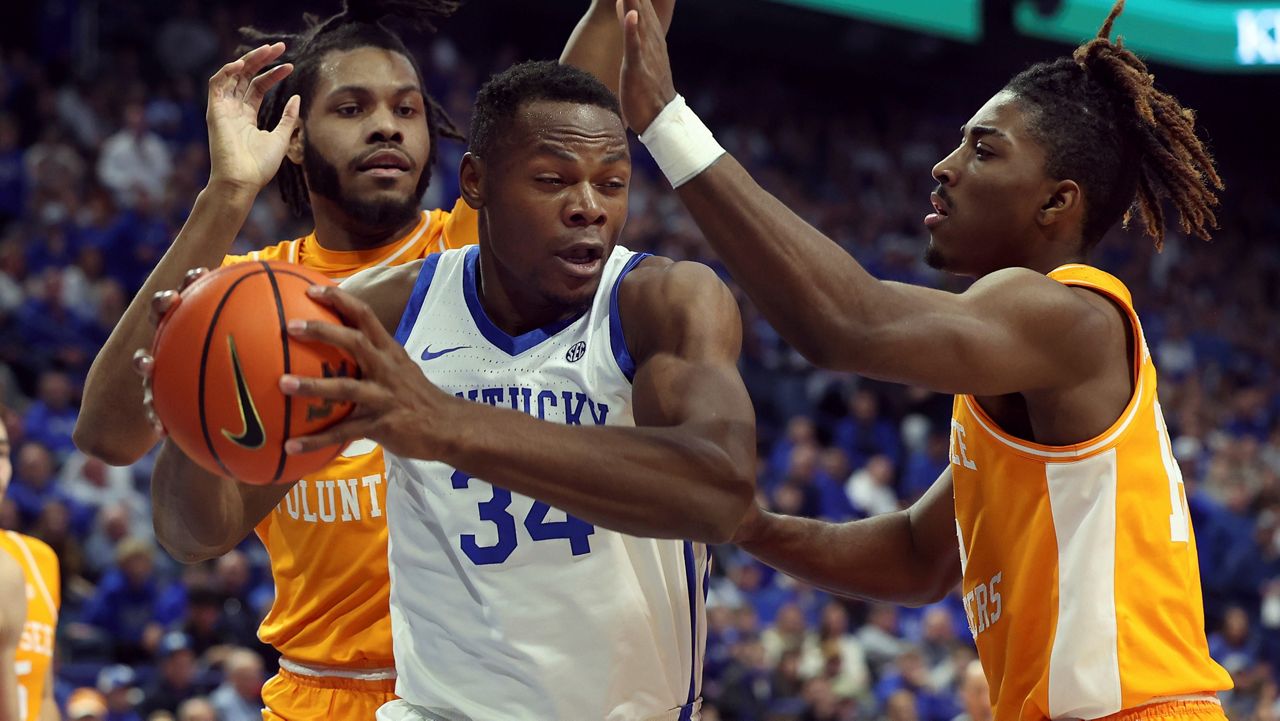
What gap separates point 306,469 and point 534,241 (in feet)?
2.42

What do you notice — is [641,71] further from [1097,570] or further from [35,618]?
[35,618]

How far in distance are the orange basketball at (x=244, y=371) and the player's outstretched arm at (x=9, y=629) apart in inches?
123

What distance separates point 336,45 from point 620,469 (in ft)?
7.02

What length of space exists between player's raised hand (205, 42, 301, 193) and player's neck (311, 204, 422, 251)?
503 mm

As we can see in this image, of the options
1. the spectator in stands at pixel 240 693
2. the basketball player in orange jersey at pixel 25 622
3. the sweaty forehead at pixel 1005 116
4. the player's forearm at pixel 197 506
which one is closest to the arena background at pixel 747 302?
the spectator in stands at pixel 240 693

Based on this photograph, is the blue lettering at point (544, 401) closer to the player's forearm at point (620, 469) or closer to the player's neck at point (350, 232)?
the player's forearm at point (620, 469)

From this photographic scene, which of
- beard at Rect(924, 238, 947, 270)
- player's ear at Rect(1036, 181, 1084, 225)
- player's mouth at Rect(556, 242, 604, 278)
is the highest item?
player's mouth at Rect(556, 242, 604, 278)

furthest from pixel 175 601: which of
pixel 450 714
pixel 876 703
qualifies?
pixel 450 714

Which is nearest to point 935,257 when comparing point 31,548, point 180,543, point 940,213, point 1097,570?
point 940,213

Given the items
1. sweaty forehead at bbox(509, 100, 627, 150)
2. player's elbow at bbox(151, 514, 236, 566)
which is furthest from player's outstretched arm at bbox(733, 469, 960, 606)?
player's elbow at bbox(151, 514, 236, 566)

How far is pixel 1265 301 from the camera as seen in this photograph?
19.7 meters

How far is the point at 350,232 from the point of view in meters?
4.04

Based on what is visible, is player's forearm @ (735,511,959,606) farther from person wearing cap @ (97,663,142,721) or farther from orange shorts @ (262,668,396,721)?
person wearing cap @ (97,663,142,721)

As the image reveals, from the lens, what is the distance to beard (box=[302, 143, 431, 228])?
3939 mm
